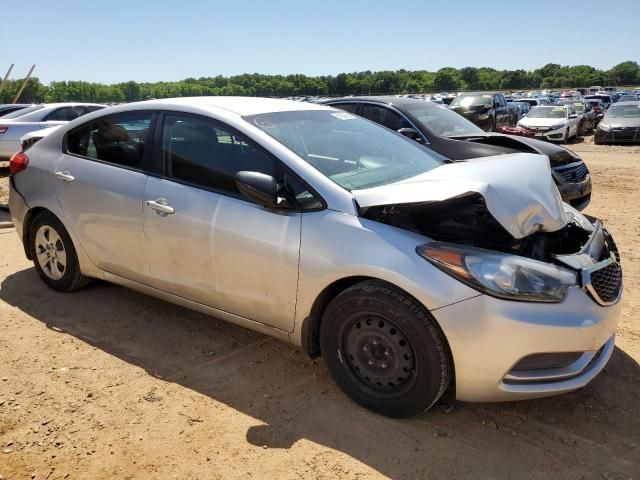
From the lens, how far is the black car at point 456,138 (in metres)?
6.51

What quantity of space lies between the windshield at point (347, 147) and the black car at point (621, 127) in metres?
17.0

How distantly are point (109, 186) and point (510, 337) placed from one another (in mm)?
2811

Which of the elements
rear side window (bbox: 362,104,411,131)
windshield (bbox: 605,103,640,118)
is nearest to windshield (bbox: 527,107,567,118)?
windshield (bbox: 605,103,640,118)

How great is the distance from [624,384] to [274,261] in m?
2.15

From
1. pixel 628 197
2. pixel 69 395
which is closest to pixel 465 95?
pixel 628 197

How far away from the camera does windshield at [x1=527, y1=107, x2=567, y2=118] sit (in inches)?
769

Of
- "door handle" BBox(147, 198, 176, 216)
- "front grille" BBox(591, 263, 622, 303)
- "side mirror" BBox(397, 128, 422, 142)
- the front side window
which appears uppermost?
the front side window

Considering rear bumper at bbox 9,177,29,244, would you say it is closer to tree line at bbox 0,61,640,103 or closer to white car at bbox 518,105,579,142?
white car at bbox 518,105,579,142

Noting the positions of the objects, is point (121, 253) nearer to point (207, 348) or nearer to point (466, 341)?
point (207, 348)

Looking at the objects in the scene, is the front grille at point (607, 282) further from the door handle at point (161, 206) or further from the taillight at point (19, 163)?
the taillight at point (19, 163)

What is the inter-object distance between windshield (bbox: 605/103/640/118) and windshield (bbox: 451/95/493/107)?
467 cm

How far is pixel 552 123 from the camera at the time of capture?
736 inches

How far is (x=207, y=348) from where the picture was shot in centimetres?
355

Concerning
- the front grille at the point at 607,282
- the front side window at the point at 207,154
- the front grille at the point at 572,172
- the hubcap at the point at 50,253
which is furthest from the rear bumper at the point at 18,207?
the front grille at the point at 572,172
